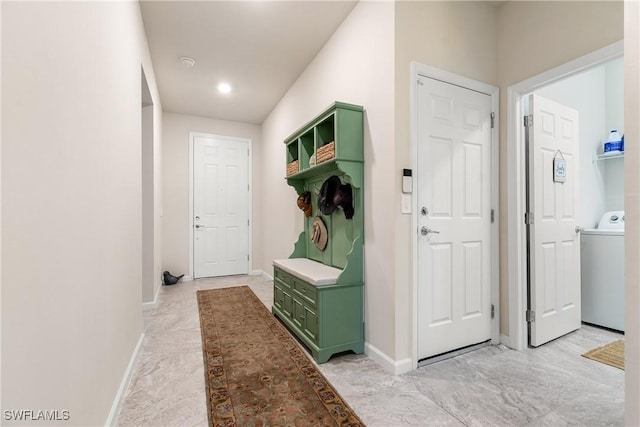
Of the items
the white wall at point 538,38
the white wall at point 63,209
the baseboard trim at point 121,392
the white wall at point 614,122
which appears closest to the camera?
the white wall at point 63,209

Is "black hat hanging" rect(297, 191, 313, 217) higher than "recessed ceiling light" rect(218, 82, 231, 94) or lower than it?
lower

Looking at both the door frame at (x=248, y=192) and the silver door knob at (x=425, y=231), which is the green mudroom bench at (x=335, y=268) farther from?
the door frame at (x=248, y=192)

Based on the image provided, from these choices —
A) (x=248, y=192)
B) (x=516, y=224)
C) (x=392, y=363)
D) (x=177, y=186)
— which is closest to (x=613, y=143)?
(x=516, y=224)

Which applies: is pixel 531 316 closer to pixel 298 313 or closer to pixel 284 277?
pixel 298 313

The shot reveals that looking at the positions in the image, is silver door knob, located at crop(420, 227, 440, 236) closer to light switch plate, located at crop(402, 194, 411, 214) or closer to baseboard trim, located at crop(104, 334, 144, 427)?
light switch plate, located at crop(402, 194, 411, 214)

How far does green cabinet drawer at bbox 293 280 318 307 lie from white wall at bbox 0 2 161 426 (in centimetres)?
121

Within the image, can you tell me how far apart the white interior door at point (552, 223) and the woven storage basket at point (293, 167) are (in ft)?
6.73

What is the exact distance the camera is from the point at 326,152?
7.77 feet

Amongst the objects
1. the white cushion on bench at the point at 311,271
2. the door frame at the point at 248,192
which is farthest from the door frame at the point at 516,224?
the door frame at the point at 248,192

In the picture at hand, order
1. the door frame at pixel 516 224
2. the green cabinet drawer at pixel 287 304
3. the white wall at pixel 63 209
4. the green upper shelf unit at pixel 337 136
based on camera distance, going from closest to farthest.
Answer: the white wall at pixel 63 209
the green upper shelf unit at pixel 337 136
the door frame at pixel 516 224
the green cabinet drawer at pixel 287 304

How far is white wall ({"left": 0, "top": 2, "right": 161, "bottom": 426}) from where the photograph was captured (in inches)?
28.9

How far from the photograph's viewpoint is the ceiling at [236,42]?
2.43 m

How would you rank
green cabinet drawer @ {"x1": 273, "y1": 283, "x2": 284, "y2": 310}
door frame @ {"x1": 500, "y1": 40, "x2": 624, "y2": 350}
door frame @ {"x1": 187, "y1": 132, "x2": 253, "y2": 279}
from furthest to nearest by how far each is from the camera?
1. door frame @ {"x1": 187, "y1": 132, "x2": 253, "y2": 279}
2. green cabinet drawer @ {"x1": 273, "y1": 283, "x2": 284, "y2": 310}
3. door frame @ {"x1": 500, "y1": 40, "x2": 624, "y2": 350}

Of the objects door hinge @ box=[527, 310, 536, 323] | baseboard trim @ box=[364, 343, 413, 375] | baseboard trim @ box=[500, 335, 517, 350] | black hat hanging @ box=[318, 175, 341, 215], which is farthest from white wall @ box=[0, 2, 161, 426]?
door hinge @ box=[527, 310, 536, 323]
